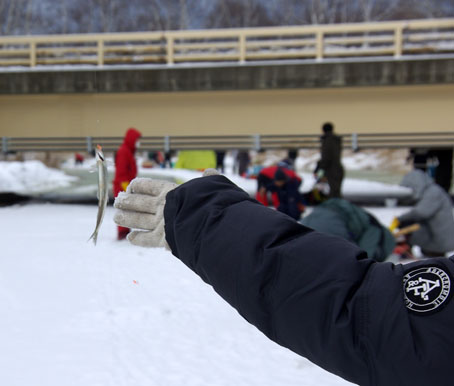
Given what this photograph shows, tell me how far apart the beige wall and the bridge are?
22 millimetres

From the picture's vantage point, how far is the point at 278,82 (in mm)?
9391

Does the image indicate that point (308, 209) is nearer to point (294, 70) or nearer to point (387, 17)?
point (294, 70)

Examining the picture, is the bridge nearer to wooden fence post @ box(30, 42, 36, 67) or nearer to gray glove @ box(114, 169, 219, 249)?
wooden fence post @ box(30, 42, 36, 67)

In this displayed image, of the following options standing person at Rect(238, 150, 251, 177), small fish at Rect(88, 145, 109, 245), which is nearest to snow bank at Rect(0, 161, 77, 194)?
small fish at Rect(88, 145, 109, 245)

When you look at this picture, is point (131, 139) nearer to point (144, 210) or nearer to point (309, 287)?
point (144, 210)

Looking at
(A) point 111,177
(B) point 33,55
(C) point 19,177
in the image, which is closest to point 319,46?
(B) point 33,55

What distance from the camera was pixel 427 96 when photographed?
9430mm

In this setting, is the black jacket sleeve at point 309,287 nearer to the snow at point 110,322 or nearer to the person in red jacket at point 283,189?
the snow at point 110,322

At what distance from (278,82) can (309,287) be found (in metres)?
9.01

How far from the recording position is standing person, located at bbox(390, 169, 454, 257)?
4711 millimetres

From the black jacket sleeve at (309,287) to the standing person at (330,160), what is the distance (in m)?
7.02

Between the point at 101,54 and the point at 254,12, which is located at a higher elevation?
the point at 254,12

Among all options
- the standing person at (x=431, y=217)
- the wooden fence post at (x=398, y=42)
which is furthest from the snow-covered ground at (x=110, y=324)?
the wooden fence post at (x=398, y=42)

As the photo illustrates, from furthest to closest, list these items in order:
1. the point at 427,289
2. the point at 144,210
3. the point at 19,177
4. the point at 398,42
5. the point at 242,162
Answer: the point at 242,162
the point at 398,42
the point at 19,177
the point at 144,210
the point at 427,289
